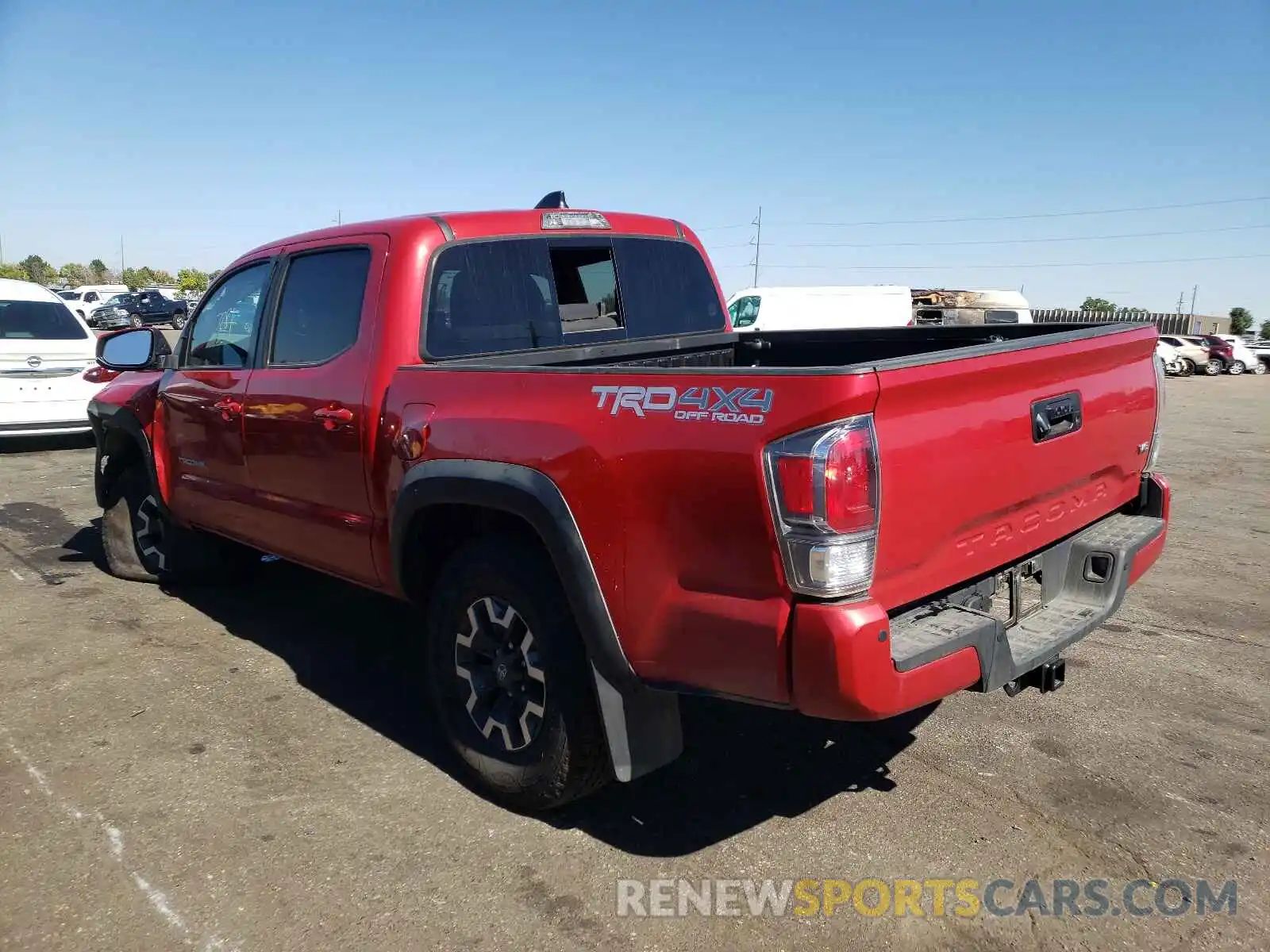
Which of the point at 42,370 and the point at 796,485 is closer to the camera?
the point at 796,485

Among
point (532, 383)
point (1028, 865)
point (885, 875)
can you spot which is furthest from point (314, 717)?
point (1028, 865)

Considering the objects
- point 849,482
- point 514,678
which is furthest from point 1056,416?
point 514,678

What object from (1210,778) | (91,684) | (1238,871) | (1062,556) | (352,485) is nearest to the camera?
(1238,871)

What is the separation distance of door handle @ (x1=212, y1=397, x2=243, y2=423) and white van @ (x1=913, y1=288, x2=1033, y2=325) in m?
25.4

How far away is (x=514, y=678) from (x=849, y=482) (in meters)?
1.43

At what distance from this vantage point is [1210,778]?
3.53 metres

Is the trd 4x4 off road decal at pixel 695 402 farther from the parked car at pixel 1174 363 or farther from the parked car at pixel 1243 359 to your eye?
the parked car at pixel 1243 359

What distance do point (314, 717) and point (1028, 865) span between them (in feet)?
9.26

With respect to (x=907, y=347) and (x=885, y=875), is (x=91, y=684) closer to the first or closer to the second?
(x=885, y=875)

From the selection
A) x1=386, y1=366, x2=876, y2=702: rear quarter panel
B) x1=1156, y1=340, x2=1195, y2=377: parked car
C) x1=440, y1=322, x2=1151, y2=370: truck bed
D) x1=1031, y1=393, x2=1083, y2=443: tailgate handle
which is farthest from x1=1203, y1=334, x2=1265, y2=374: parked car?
x1=386, y1=366, x2=876, y2=702: rear quarter panel

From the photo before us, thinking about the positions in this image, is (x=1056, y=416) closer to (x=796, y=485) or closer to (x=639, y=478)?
(x=796, y=485)

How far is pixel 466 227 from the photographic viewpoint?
385 centimetres

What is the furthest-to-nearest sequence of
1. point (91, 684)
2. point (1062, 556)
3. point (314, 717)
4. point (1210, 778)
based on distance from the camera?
point (91, 684), point (314, 717), point (1210, 778), point (1062, 556)

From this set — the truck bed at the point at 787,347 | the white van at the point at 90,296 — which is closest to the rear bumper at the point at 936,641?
the truck bed at the point at 787,347
